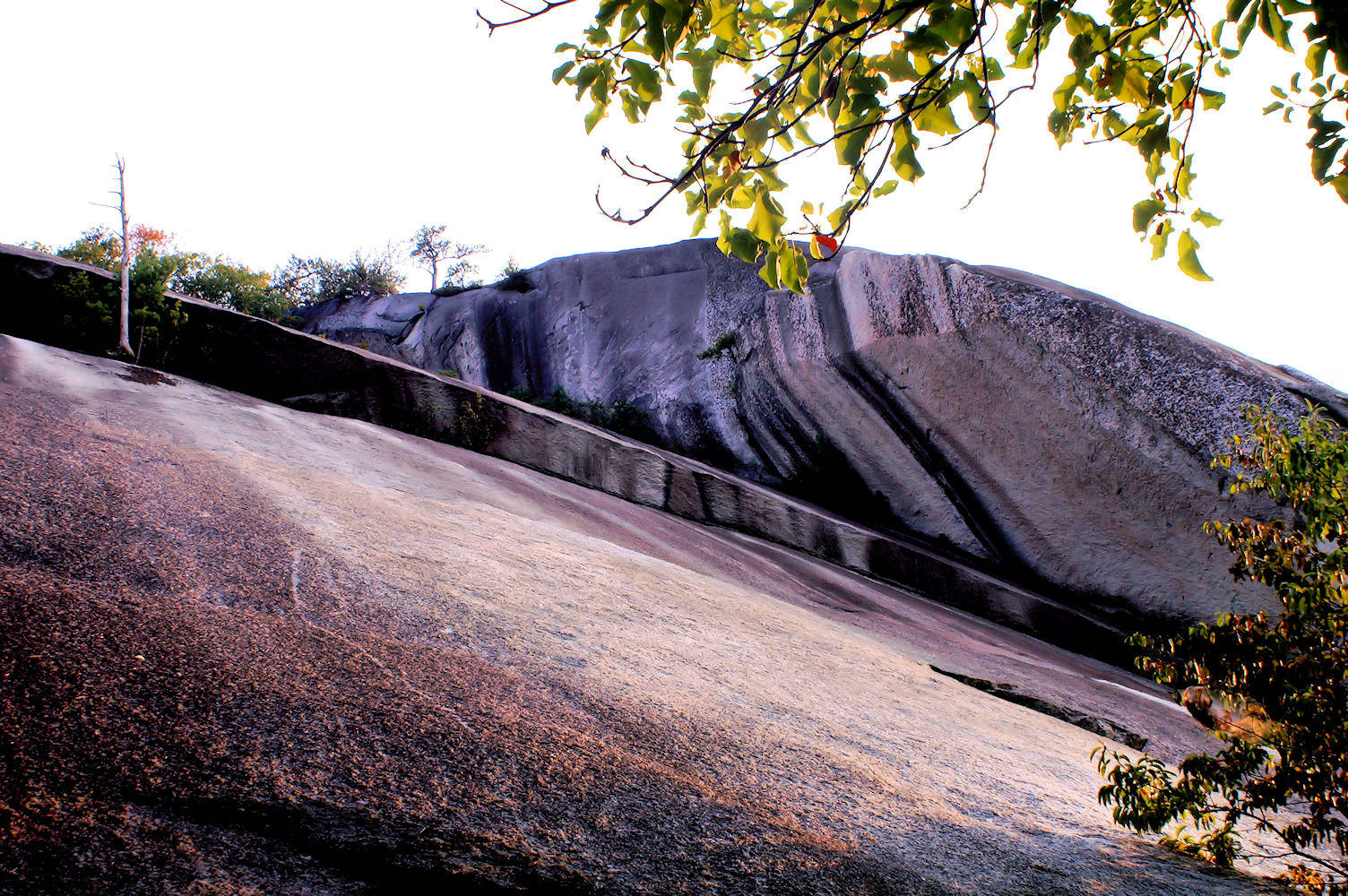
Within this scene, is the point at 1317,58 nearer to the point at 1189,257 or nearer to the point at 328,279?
the point at 1189,257

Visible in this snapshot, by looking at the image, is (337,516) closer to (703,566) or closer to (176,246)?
(703,566)

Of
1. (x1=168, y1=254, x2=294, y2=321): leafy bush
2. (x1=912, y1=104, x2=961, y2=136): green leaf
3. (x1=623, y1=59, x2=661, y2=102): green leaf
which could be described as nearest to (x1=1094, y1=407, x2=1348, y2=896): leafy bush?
(x1=912, y1=104, x2=961, y2=136): green leaf

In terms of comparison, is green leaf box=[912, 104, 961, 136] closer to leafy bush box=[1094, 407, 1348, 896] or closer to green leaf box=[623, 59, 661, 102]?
green leaf box=[623, 59, 661, 102]

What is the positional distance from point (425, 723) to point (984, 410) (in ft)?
35.5

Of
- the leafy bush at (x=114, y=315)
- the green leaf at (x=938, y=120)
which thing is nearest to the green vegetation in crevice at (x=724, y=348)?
the leafy bush at (x=114, y=315)

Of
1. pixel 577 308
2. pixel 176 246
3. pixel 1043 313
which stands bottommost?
pixel 1043 313

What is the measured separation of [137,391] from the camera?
6.01m

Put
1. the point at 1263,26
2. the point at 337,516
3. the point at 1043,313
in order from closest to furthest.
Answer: the point at 1263,26, the point at 337,516, the point at 1043,313

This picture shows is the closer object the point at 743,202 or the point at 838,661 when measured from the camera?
the point at 743,202

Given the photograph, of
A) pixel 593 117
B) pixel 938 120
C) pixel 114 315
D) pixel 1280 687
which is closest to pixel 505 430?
pixel 114 315

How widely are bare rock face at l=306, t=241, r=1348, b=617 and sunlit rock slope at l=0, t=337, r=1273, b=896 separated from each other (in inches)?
264

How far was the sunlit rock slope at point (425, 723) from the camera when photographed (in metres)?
1.60

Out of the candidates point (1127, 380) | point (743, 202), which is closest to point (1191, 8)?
point (743, 202)

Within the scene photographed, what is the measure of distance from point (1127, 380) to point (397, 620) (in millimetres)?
10307
